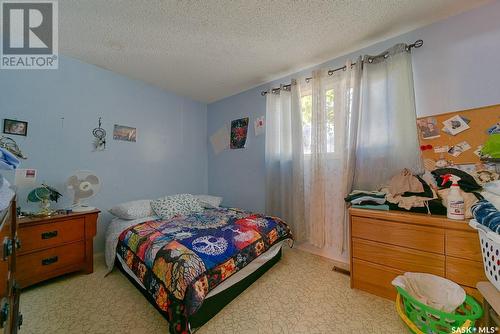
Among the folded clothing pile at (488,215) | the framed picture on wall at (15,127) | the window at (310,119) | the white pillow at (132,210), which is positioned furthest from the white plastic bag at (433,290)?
the framed picture on wall at (15,127)

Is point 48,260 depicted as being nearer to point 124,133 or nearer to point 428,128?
point 124,133

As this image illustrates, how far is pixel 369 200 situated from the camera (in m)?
1.66

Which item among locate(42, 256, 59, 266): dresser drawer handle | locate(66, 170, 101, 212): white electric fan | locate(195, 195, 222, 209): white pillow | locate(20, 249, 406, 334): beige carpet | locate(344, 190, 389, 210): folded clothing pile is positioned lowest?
locate(20, 249, 406, 334): beige carpet

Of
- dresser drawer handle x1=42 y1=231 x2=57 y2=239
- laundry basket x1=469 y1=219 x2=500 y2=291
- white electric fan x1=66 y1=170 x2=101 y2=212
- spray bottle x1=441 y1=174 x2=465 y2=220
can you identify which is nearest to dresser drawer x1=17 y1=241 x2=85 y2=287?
dresser drawer handle x1=42 y1=231 x2=57 y2=239

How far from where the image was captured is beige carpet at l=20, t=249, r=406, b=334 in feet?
4.22

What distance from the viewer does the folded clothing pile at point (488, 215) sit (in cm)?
89

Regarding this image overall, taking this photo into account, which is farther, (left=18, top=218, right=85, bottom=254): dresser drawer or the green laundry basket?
(left=18, top=218, right=85, bottom=254): dresser drawer

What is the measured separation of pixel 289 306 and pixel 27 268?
2201 mm

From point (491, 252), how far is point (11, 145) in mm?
3709

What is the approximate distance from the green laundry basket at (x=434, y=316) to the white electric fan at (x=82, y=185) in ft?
9.18

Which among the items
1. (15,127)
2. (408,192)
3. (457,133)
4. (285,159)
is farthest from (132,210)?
(457,133)

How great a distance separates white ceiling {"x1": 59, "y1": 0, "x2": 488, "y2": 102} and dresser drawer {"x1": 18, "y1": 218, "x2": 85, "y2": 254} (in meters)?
1.79

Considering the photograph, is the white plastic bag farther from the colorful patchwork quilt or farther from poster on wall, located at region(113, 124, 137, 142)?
poster on wall, located at region(113, 124, 137, 142)

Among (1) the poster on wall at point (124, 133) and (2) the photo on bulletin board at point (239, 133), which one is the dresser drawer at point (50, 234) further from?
(2) the photo on bulletin board at point (239, 133)
